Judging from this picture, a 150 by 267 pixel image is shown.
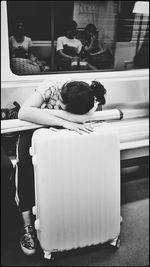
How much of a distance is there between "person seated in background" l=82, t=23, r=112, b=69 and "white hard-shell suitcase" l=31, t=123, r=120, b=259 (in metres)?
0.59

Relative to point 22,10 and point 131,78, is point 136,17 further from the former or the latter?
point 22,10

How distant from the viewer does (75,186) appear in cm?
170

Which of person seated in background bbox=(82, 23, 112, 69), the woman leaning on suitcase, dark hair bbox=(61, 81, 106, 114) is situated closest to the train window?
person seated in background bbox=(82, 23, 112, 69)

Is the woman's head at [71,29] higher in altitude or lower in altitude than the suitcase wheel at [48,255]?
higher

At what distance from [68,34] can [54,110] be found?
56cm

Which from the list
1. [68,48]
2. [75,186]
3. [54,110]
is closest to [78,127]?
[54,110]

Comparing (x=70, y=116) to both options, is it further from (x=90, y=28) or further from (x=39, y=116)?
(x=90, y=28)

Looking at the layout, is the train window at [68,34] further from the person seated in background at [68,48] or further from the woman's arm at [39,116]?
the woman's arm at [39,116]

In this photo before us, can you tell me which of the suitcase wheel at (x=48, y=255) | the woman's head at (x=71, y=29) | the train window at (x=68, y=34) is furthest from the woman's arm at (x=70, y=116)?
the suitcase wheel at (x=48, y=255)

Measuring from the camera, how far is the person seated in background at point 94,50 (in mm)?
1962

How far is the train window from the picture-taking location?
191cm

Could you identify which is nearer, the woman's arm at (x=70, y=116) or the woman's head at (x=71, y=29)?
the woman's arm at (x=70, y=116)

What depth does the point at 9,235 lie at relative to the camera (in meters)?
2.20

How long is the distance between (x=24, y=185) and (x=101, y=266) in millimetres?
760
